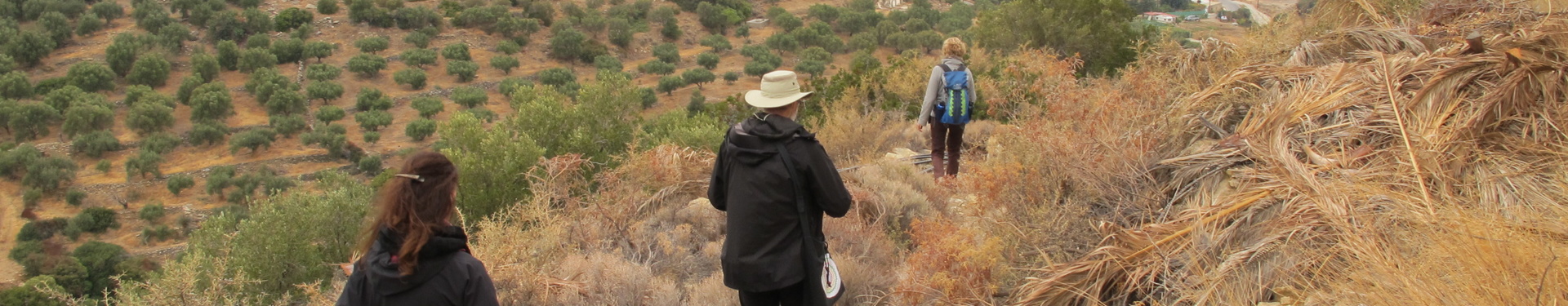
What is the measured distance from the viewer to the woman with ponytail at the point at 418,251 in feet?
7.12

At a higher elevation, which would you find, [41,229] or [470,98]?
[41,229]

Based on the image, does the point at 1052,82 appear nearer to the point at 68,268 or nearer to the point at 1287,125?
the point at 1287,125

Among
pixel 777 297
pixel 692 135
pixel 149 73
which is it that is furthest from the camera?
pixel 149 73

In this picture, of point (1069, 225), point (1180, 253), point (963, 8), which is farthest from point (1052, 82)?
point (963, 8)

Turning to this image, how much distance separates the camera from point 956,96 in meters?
5.67

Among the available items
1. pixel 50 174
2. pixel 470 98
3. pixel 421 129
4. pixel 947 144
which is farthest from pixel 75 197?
pixel 947 144

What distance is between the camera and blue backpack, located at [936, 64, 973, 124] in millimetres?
5641

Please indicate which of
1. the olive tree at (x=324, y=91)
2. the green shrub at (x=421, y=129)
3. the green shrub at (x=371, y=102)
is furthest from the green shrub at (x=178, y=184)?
the green shrub at (x=371, y=102)

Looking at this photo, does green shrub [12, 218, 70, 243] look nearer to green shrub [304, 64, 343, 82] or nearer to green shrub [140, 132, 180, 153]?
green shrub [140, 132, 180, 153]

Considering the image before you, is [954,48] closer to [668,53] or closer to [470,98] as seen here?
[470,98]

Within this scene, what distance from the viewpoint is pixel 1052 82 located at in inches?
308

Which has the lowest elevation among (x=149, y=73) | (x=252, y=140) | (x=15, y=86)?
(x=252, y=140)

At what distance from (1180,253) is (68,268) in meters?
26.8

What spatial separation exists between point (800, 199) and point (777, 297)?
1.27 feet
